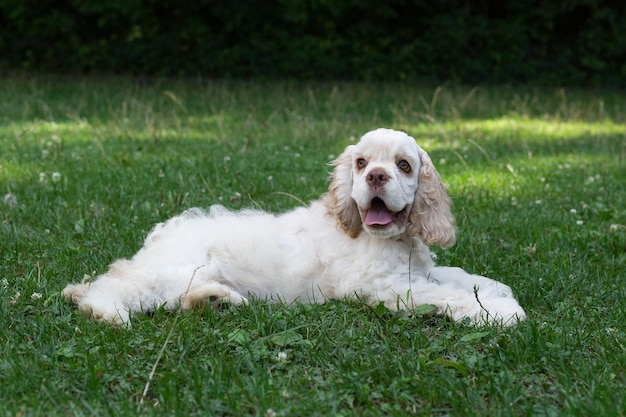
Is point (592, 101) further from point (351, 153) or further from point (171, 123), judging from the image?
point (351, 153)

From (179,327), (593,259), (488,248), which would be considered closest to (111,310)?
(179,327)

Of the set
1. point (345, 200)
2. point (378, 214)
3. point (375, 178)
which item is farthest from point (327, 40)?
point (375, 178)

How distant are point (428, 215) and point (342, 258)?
51 cm

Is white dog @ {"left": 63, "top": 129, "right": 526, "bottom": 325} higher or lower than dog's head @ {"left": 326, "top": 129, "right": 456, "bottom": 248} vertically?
lower

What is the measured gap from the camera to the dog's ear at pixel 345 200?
4297 millimetres

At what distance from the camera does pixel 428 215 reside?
14.0 ft

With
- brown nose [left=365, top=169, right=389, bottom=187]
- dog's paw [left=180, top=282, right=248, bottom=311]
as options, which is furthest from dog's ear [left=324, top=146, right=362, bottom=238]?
dog's paw [left=180, top=282, right=248, bottom=311]

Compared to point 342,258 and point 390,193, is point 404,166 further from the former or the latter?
point 342,258

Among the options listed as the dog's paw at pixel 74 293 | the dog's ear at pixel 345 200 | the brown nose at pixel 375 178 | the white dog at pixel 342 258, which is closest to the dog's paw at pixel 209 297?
the white dog at pixel 342 258

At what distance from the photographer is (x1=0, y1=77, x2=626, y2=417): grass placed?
3.12 m

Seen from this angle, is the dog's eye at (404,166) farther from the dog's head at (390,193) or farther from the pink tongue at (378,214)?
the pink tongue at (378,214)

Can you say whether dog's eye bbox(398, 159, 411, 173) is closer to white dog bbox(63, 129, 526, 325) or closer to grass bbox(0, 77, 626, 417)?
white dog bbox(63, 129, 526, 325)

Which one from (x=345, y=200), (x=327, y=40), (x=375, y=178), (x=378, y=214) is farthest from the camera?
(x=327, y=40)

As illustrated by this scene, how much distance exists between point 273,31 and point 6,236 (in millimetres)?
15104
